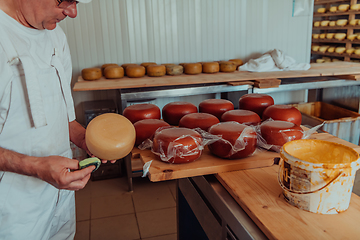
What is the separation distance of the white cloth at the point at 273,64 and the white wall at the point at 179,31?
0.45 metres

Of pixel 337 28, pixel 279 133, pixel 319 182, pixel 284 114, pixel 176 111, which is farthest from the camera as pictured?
pixel 337 28

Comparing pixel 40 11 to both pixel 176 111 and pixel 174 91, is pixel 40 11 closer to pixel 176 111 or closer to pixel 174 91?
pixel 176 111

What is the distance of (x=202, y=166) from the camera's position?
111 cm

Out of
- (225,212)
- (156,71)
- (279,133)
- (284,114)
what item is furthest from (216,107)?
(156,71)

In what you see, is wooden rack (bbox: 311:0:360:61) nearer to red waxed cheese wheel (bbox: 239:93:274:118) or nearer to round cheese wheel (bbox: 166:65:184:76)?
round cheese wheel (bbox: 166:65:184:76)

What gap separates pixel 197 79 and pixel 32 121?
83.4 inches

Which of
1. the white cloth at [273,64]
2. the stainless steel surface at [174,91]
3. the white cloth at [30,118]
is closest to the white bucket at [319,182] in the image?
the white cloth at [30,118]

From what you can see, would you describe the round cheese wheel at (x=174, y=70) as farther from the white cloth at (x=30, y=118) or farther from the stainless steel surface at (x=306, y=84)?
the white cloth at (x=30, y=118)

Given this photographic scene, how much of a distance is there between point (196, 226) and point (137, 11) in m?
2.69

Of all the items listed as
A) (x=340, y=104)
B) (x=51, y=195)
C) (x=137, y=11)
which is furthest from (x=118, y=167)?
(x=340, y=104)

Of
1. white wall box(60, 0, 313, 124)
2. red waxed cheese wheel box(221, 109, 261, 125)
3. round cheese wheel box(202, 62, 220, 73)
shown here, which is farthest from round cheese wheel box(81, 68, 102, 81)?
red waxed cheese wheel box(221, 109, 261, 125)

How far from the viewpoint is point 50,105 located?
1.14m

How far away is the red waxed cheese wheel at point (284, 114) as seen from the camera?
1.41 metres

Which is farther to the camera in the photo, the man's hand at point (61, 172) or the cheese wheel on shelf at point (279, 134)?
the cheese wheel on shelf at point (279, 134)
